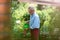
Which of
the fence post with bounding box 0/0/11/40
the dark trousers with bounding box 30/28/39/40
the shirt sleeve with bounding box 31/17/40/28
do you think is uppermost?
the fence post with bounding box 0/0/11/40

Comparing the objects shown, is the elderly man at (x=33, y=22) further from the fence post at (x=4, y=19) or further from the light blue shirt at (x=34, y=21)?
the fence post at (x=4, y=19)

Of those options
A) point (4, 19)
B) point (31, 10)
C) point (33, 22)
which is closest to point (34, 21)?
point (33, 22)

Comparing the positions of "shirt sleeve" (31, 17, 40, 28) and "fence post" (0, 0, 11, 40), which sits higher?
"fence post" (0, 0, 11, 40)

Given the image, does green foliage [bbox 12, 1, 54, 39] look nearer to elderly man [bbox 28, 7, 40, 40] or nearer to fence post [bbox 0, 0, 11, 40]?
elderly man [bbox 28, 7, 40, 40]

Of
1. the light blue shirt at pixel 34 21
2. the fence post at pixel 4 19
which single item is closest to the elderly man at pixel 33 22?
the light blue shirt at pixel 34 21

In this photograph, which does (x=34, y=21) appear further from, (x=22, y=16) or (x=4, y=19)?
(x=4, y=19)

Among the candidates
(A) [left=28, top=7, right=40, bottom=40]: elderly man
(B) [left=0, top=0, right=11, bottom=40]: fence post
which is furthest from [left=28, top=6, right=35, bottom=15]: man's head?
(B) [left=0, top=0, right=11, bottom=40]: fence post

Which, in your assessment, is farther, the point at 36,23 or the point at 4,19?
the point at 36,23

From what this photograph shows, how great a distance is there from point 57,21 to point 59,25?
53 mm

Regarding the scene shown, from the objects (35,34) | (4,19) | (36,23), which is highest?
(4,19)

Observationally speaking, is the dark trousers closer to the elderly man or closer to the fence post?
the elderly man

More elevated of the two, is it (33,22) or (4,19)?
(4,19)

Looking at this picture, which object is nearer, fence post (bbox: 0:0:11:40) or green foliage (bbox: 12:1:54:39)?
fence post (bbox: 0:0:11:40)

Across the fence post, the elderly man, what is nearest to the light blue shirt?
the elderly man
